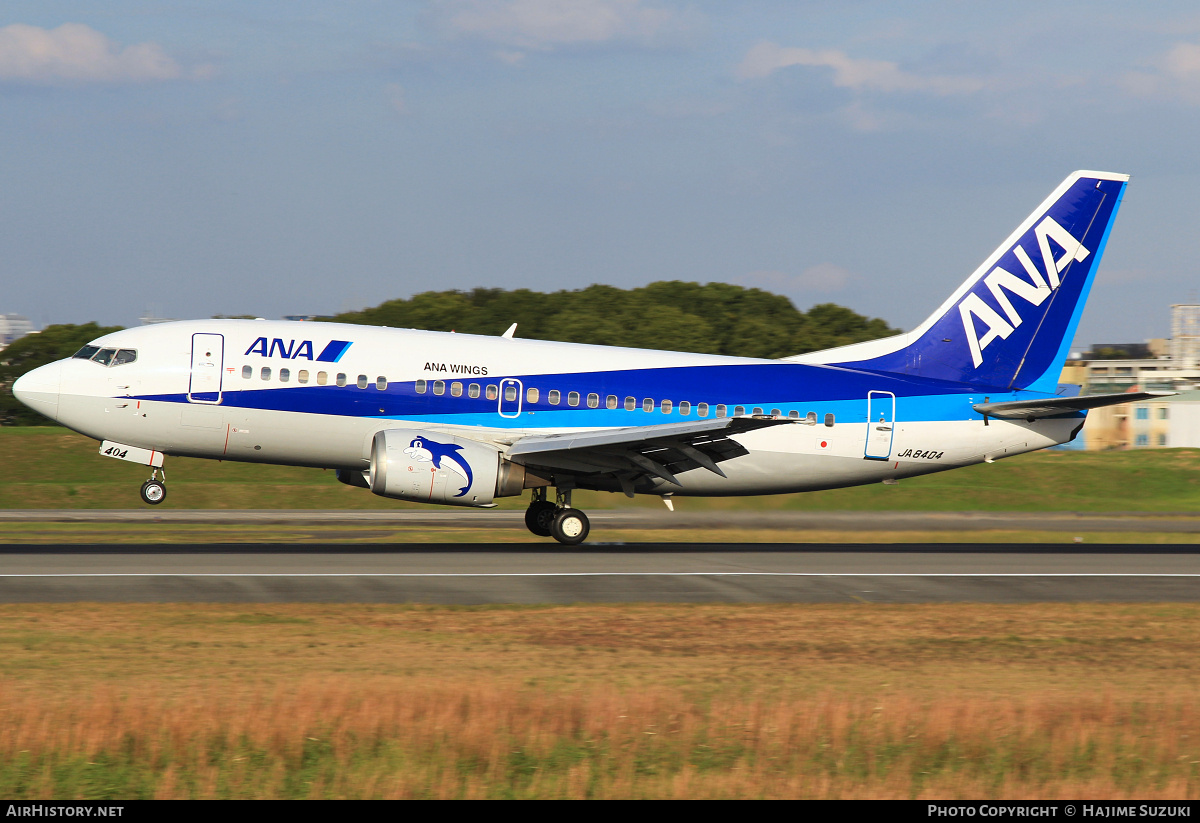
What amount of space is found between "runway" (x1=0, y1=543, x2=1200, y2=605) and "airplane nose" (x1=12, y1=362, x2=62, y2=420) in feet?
10.2

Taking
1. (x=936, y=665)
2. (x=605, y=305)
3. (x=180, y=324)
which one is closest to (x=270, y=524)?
(x=180, y=324)

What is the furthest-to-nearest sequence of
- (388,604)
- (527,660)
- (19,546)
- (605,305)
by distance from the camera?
(605,305) → (19,546) → (388,604) → (527,660)

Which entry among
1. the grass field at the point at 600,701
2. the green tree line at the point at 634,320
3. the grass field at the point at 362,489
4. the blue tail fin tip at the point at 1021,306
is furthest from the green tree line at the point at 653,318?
the grass field at the point at 600,701

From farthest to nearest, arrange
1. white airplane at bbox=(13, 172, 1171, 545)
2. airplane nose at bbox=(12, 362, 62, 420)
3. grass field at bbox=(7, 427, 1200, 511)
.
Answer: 1. grass field at bbox=(7, 427, 1200, 511)
2. airplane nose at bbox=(12, 362, 62, 420)
3. white airplane at bbox=(13, 172, 1171, 545)

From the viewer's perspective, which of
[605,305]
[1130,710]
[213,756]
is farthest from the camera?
[605,305]

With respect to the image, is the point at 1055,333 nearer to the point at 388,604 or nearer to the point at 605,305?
the point at 388,604

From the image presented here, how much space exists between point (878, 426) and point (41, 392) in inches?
768

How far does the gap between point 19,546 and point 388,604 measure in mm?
11658

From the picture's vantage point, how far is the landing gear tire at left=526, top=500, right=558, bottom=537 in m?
27.2

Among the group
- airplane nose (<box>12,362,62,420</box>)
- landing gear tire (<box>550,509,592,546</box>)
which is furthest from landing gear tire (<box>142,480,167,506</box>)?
landing gear tire (<box>550,509,592,546</box>)

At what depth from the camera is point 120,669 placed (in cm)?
1201

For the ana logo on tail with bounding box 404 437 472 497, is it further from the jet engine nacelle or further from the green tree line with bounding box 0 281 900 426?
the green tree line with bounding box 0 281 900 426

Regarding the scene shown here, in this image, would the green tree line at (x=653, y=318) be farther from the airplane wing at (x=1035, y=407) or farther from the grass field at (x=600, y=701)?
the grass field at (x=600, y=701)

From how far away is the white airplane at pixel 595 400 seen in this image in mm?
24922
